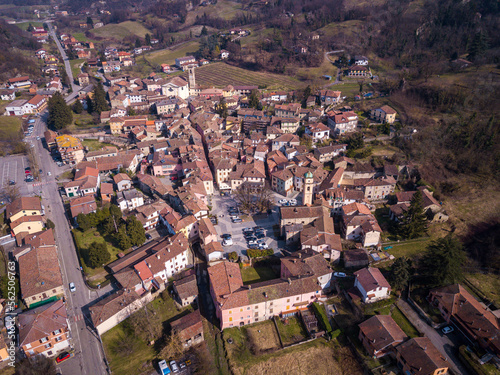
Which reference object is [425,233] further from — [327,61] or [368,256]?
[327,61]

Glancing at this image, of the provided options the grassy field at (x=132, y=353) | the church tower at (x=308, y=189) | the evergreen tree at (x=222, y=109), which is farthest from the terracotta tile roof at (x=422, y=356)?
the evergreen tree at (x=222, y=109)

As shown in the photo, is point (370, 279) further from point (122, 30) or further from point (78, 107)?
point (122, 30)

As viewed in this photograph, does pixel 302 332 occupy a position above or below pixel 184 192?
below

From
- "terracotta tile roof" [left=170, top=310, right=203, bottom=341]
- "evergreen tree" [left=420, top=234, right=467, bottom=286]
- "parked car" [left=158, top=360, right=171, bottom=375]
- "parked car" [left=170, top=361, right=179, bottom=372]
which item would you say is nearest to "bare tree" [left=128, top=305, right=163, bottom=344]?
"terracotta tile roof" [left=170, top=310, right=203, bottom=341]

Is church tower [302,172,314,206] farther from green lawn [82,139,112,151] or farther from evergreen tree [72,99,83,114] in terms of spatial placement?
evergreen tree [72,99,83,114]

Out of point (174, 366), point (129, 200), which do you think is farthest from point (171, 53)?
point (174, 366)

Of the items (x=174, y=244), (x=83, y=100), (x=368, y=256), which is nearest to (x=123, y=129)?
(x=83, y=100)
